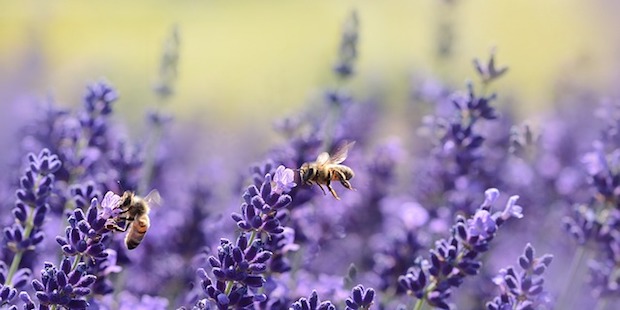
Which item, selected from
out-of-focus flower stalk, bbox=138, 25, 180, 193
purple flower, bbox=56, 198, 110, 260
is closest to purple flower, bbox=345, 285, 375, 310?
purple flower, bbox=56, 198, 110, 260

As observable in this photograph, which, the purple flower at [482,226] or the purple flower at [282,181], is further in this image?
the purple flower at [482,226]

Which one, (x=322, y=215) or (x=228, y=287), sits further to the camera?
(x=322, y=215)

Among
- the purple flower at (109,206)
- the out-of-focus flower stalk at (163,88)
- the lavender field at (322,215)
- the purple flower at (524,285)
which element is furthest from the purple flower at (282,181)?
the out-of-focus flower stalk at (163,88)

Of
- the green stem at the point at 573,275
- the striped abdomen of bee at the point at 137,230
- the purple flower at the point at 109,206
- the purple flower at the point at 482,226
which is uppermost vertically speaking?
the green stem at the point at 573,275

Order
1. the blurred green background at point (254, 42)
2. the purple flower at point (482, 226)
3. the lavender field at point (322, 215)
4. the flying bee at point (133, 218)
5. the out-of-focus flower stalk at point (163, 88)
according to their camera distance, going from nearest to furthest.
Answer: the lavender field at point (322, 215) < the purple flower at point (482, 226) < the flying bee at point (133, 218) < the out-of-focus flower stalk at point (163, 88) < the blurred green background at point (254, 42)

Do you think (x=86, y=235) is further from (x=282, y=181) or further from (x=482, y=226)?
(x=482, y=226)

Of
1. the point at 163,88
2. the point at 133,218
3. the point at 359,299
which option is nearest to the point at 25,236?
the point at 133,218

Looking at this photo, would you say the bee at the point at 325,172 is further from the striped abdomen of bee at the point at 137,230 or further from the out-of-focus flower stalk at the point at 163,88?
the out-of-focus flower stalk at the point at 163,88
